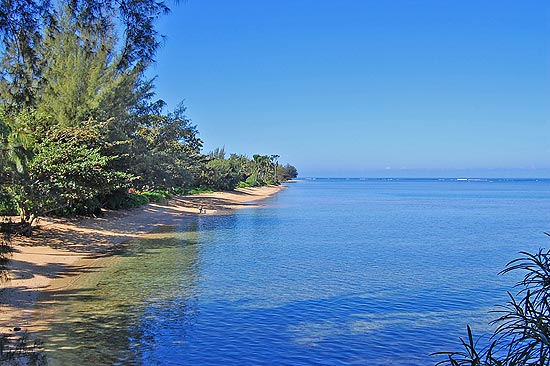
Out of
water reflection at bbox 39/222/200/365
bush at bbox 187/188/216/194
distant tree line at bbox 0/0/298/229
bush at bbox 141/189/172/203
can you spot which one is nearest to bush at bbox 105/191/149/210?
distant tree line at bbox 0/0/298/229

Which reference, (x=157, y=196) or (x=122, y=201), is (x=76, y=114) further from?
(x=157, y=196)

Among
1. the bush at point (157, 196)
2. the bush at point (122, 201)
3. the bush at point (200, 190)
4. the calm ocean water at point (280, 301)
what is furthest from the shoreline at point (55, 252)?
the bush at point (200, 190)

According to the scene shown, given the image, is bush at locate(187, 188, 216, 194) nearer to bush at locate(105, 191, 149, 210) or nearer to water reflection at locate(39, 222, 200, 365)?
bush at locate(105, 191, 149, 210)

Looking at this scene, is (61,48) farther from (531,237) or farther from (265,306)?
(531,237)

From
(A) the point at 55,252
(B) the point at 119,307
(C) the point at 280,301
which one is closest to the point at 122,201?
(A) the point at 55,252

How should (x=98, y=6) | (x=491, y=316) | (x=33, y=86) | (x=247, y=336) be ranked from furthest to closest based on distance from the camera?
(x=491, y=316) < (x=247, y=336) < (x=33, y=86) < (x=98, y=6)

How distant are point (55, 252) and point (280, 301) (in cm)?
954

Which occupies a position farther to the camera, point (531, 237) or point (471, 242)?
point (531, 237)

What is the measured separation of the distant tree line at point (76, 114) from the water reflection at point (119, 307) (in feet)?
9.17

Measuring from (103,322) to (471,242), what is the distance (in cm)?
2041

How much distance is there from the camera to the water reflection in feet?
28.7

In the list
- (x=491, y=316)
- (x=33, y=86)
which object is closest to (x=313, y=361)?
(x=491, y=316)

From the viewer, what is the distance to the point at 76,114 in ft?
77.9

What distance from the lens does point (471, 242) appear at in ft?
84.8
